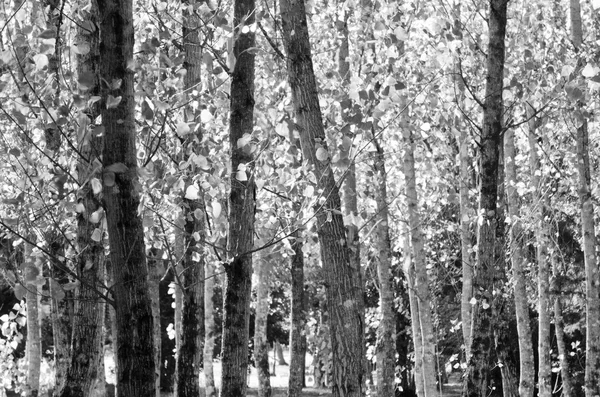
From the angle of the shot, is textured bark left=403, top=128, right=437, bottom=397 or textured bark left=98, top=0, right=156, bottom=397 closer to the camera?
textured bark left=98, top=0, right=156, bottom=397

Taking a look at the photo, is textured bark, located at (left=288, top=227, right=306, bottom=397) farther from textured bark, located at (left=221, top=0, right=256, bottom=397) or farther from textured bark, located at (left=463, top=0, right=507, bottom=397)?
textured bark, located at (left=221, top=0, right=256, bottom=397)

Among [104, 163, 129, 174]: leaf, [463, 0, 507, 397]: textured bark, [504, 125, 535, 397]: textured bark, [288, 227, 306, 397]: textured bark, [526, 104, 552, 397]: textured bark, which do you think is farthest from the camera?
[288, 227, 306, 397]: textured bark

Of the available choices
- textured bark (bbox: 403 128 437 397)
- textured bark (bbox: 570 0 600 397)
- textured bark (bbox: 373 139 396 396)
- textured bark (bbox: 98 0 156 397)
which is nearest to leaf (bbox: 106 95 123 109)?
textured bark (bbox: 98 0 156 397)

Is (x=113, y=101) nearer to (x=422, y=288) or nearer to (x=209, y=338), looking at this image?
(x=422, y=288)

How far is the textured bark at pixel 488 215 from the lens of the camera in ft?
28.2

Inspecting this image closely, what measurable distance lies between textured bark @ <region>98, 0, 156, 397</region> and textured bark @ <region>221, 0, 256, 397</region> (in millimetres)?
1656

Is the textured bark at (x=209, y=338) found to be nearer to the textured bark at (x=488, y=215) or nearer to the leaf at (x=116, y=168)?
the textured bark at (x=488, y=215)

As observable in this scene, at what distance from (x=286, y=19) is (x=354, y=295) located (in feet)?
7.86

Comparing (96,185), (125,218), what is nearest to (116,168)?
(96,185)

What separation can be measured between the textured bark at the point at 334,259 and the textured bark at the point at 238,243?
0.45 m

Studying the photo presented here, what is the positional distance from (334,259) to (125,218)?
254 cm

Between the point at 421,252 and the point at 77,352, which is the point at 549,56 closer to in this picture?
the point at 421,252

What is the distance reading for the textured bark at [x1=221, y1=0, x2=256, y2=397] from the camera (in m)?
6.47

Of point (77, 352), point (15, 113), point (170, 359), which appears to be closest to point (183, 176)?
point (15, 113)
